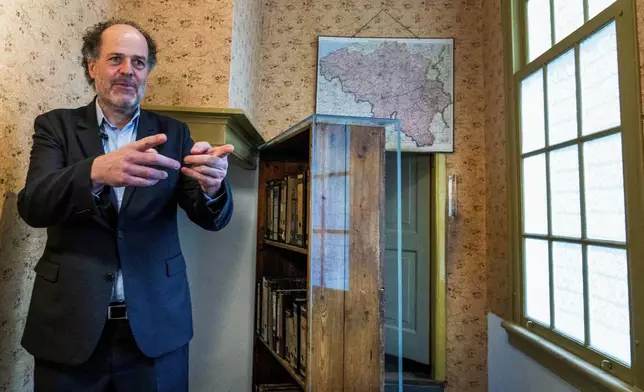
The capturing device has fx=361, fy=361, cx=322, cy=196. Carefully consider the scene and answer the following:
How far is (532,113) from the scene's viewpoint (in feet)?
6.13

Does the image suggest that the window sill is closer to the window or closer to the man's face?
the window

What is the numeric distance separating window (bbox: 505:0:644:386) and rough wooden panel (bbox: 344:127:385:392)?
836 millimetres

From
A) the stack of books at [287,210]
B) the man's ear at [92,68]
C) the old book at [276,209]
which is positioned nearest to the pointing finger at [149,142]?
the man's ear at [92,68]

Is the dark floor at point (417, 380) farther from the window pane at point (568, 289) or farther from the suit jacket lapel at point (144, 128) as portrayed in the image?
the suit jacket lapel at point (144, 128)

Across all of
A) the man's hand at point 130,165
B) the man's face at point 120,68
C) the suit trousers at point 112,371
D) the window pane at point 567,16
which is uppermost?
the window pane at point 567,16

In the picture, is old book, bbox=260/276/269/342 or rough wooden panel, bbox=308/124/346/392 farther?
old book, bbox=260/276/269/342

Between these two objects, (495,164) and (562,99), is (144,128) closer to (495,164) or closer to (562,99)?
(562,99)

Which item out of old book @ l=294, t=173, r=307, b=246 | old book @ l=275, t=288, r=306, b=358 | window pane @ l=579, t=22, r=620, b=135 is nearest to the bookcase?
old book @ l=294, t=173, r=307, b=246

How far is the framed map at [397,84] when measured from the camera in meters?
2.30

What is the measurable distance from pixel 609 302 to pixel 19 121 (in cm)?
210

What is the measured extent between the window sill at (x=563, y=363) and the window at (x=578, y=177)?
33 mm

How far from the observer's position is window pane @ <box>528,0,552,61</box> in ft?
5.86

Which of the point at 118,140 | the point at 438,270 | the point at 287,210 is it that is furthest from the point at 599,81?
the point at 118,140

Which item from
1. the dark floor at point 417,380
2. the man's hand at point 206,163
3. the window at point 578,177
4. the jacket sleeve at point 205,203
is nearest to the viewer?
the man's hand at point 206,163
